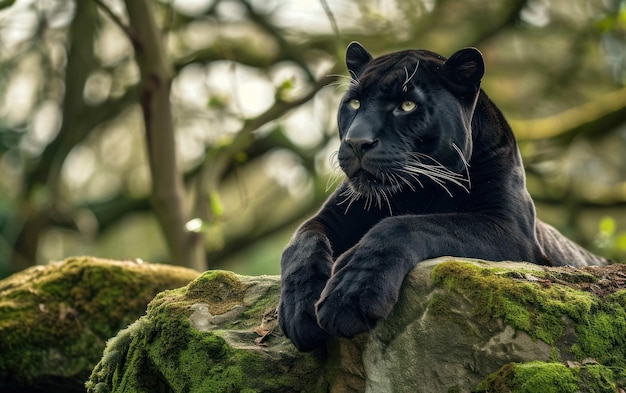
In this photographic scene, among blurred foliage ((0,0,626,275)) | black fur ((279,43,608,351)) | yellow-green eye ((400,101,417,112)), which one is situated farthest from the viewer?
blurred foliage ((0,0,626,275))

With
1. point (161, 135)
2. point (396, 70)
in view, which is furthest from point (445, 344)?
point (161, 135)

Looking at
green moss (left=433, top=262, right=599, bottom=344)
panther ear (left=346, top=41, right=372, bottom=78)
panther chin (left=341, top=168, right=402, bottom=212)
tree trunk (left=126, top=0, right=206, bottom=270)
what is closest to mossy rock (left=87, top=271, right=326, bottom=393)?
panther chin (left=341, top=168, right=402, bottom=212)

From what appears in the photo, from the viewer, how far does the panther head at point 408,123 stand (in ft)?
16.0

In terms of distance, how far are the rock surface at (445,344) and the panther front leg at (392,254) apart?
0.17m

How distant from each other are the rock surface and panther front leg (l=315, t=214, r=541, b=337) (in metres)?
0.17

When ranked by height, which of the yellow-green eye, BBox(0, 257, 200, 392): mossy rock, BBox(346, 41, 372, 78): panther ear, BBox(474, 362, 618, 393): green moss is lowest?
BBox(0, 257, 200, 392): mossy rock

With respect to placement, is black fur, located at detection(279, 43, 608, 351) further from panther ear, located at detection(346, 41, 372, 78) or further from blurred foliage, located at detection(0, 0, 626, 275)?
blurred foliage, located at detection(0, 0, 626, 275)

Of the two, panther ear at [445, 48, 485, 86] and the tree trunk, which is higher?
panther ear at [445, 48, 485, 86]

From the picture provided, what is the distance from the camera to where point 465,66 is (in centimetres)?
538

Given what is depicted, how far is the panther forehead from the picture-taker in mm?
5168

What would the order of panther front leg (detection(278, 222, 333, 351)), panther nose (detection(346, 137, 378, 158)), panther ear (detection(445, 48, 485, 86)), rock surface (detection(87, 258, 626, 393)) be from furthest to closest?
panther ear (detection(445, 48, 485, 86)) < panther nose (detection(346, 137, 378, 158)) < panther front leg (detection(278, 222, 333, 351)) < rock surface (detection(87, 258, 626, 393))

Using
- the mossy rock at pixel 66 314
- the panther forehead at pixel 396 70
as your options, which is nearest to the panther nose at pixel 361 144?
the panther forehead at pixel 396 70

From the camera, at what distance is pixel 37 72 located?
1309cm

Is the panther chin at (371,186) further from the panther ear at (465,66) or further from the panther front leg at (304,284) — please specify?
the panther ear at (465,66)
